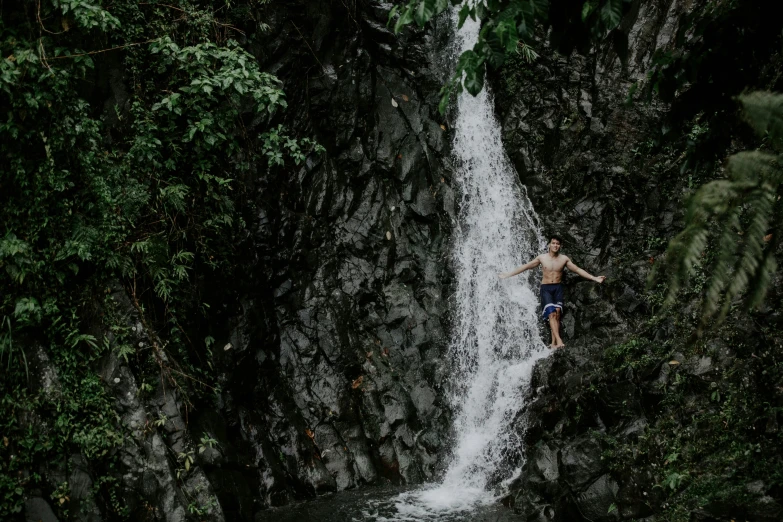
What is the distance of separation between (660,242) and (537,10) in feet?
21.1

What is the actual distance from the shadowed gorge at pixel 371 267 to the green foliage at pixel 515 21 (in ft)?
0.07

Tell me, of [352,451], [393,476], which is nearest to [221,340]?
[352,451]

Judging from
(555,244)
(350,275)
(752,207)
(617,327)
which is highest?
(350,275)

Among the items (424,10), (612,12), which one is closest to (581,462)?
(612,12)

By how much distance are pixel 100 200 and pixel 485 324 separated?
5.85 metres

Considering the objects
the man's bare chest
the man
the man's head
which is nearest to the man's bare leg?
the man

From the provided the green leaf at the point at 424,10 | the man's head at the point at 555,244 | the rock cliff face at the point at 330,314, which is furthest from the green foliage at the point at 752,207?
the man's head at the point at 555,244

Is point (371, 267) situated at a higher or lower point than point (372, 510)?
higher

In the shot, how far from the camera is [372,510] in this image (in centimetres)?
665

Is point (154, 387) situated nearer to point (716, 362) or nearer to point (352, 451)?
point (352, 451)

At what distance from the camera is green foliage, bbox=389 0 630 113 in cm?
274

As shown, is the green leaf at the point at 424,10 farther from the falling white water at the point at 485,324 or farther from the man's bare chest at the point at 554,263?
the man's bare chest at the point at 554,263

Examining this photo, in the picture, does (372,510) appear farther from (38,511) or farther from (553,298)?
(553,298)

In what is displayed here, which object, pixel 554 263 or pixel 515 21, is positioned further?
pixel 554 263
